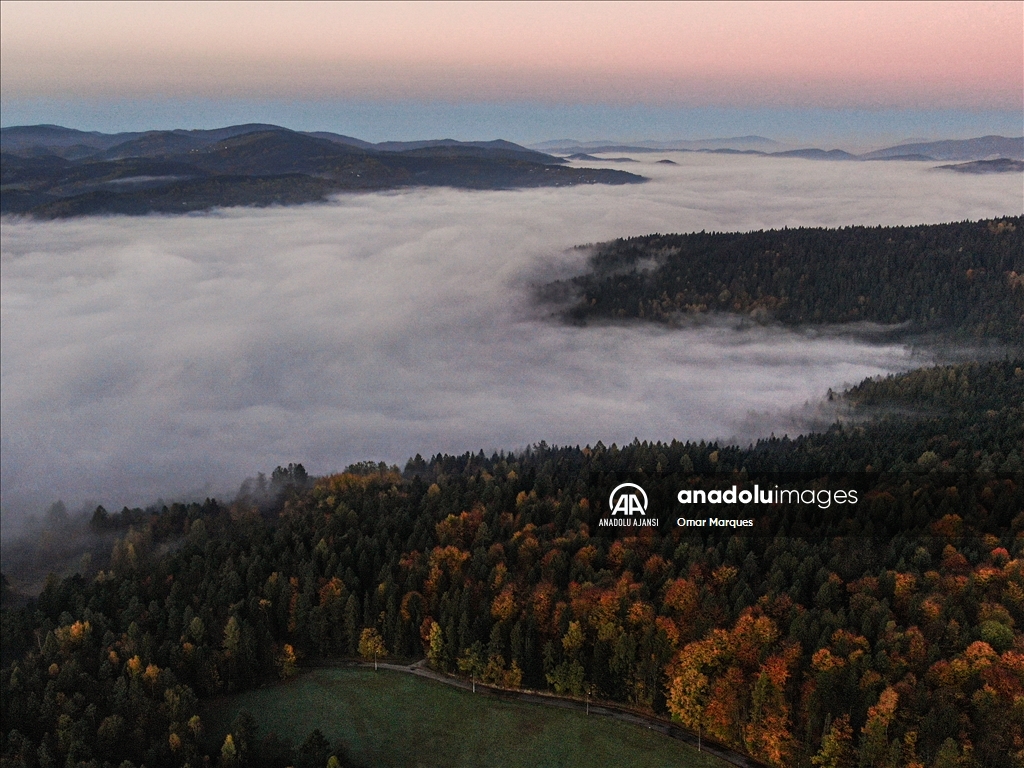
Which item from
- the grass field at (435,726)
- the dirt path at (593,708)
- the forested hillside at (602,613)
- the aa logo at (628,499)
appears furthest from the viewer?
the aa logo at (628,499)

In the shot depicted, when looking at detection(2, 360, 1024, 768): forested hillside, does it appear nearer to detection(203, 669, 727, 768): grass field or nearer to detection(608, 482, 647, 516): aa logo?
detection(608, 482, 647, 516): aa logo

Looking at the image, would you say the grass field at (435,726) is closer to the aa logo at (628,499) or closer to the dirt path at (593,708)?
the dirt path at (593,708)

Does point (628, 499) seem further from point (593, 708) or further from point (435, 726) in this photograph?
point (435, 726)

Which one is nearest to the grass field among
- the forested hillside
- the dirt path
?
the dirt path

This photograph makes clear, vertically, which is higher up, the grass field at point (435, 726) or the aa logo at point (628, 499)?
the aa logo at point (628, 499)

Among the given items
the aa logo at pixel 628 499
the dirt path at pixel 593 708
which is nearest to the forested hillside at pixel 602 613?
the dirt path at pixel 593 708

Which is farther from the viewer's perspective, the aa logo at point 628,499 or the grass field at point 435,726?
the aa logo at point 628,499
